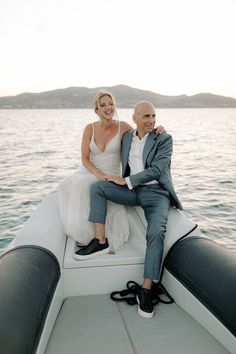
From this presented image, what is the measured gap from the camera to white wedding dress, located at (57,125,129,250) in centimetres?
288

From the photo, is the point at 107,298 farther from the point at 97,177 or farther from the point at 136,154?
the point at 136,154

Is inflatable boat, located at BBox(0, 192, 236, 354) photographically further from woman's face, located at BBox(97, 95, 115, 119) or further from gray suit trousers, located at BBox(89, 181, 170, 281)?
woman's face, located at BBox(97, 95, 115, 119)

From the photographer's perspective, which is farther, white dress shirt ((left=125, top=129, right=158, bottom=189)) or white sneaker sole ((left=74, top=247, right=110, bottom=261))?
white dress shirt ((left=125, top=129, right=158, bottom=189))

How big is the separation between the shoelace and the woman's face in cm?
151

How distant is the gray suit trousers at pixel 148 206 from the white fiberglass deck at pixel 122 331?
309 mm

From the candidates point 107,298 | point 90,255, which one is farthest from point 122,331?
point 90,255

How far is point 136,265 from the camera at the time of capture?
2.71m

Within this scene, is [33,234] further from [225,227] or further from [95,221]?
[225,227]

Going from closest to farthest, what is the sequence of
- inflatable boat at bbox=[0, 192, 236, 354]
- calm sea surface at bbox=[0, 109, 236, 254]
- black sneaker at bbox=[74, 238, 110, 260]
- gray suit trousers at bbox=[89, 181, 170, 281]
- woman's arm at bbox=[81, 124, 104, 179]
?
inflatable boat at bbox=[0, 192, 236, 354]
gray suit trousers at bbox=[89, 181, 170, 281]
black sneaker at bbox=[74, 238, 110, 260]
woman's arm at bbox=[81, 124, 104, 179]
calm sea surface at bbox=[0, 109, 236, 254]

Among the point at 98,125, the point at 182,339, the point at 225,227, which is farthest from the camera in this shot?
the point at 225,227

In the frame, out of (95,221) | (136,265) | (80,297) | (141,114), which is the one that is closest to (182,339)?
(136,265)

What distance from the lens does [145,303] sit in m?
2.45

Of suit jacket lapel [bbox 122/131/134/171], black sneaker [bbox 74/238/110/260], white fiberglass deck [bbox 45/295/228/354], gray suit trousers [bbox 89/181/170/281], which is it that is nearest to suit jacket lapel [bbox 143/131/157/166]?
suit jacket lapel [bbox 122/131/134/171]

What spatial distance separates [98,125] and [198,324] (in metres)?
1.99
